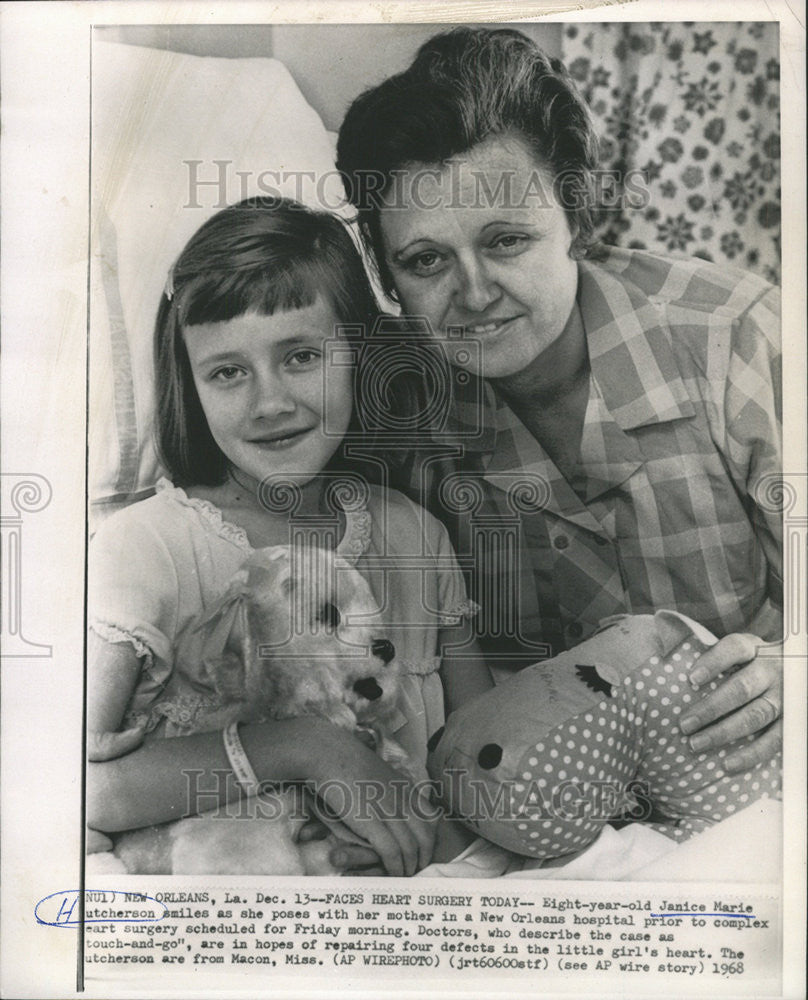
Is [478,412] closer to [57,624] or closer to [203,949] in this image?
[57,624]

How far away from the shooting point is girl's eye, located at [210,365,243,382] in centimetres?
103

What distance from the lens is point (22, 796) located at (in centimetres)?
104

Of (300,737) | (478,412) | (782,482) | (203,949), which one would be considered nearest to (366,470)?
(478,412)

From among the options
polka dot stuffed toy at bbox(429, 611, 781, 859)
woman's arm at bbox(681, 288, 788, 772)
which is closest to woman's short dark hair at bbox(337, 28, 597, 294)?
woman's arm at bbox(681, 288, 788, 772)

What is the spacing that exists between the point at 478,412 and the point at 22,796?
2.31 feet

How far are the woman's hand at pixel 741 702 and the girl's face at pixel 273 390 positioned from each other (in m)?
0.51

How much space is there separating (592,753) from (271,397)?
551mm

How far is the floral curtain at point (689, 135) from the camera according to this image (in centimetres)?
104

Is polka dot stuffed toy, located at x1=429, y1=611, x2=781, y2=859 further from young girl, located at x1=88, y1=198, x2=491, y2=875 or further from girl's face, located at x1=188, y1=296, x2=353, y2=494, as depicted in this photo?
girl's face, located at x1=188, y1=296, x2=353, y2=494

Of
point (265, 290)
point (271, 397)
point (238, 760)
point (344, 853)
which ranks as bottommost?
point (344, 853)

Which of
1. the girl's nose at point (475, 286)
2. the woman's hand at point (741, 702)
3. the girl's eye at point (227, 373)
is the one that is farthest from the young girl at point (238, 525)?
the woman's hand at point (741, 702)

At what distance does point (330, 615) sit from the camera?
103cm

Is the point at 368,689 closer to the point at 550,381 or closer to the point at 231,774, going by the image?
the point at 231,774

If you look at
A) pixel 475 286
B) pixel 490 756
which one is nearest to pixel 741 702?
pixel 490 756
